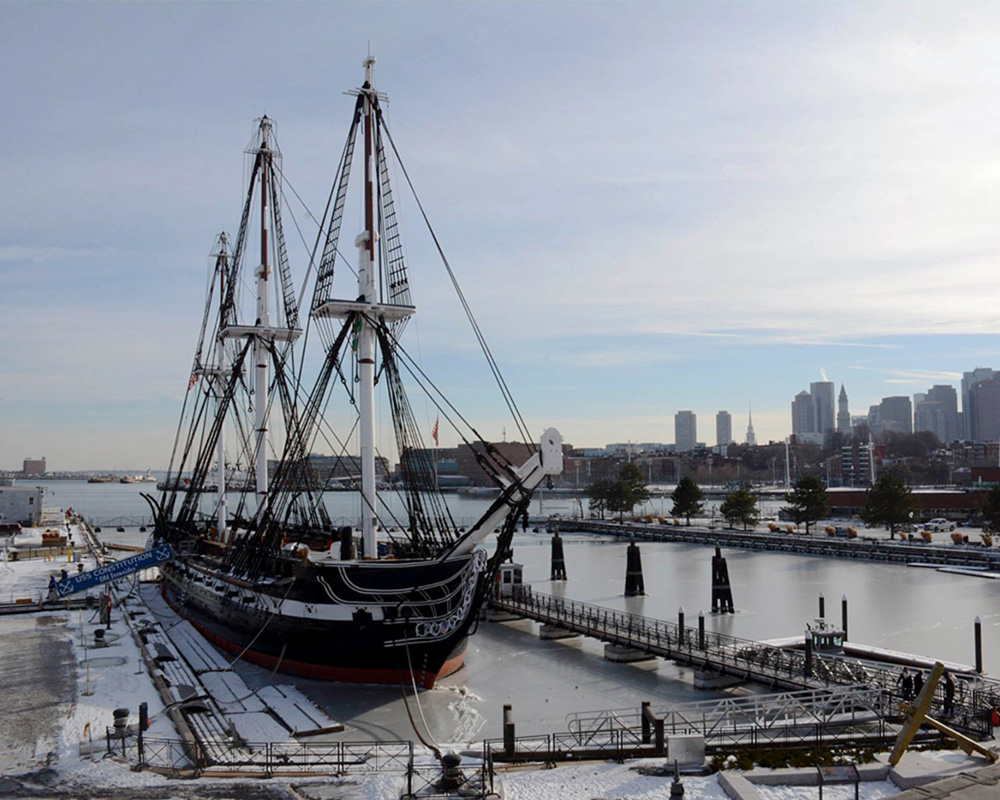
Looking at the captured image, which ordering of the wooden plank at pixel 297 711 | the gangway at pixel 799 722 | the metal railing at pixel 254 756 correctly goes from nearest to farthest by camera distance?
the metal railing at pixel 254 756, the gangway at pixel 799 722, the wooden plank at pixel 297 711

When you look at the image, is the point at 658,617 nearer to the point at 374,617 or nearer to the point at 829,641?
the point at 829,641

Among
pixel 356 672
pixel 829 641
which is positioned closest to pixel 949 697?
pixel 829 641

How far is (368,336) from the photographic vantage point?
95.8 feet

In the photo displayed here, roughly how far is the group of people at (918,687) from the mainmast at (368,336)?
50.6 feet

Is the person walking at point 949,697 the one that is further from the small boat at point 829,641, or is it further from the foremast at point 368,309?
the foremast at point 368,309

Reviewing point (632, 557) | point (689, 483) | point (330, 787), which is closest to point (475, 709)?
point (330, 787)

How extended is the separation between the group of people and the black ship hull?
37.5 ft

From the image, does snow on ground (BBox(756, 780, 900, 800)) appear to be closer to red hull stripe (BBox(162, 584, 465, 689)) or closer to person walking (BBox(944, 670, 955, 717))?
person walking (BBox(944, 670, 955, 717))

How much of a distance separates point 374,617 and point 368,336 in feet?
31.4

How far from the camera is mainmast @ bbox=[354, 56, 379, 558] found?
2783cm

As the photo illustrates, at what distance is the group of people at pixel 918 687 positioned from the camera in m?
18.6

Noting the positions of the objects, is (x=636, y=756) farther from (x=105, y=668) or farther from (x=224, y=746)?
(x=105, y=668)

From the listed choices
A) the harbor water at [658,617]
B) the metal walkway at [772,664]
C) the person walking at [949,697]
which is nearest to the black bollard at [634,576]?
the harbor water at [658,617]

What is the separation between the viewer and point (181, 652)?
30500 mm
